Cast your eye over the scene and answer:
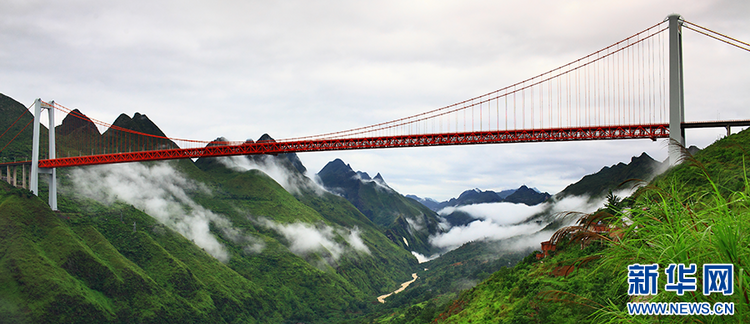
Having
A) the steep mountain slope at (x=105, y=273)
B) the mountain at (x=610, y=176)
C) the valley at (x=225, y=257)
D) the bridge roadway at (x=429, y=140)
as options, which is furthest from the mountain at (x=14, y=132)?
the mountain at (x=610, y=176)

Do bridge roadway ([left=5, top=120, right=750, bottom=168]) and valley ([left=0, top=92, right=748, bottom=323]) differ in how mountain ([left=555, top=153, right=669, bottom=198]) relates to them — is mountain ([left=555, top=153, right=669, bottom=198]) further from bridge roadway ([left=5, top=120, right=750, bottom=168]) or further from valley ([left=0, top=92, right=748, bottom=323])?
bridge roadway ([left=5, top=120, right=750, bottom=168])

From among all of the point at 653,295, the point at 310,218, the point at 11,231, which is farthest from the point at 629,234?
the point at 310,218

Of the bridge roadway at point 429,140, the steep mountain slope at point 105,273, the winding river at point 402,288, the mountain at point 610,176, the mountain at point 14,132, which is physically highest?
the mountain at point 14,132

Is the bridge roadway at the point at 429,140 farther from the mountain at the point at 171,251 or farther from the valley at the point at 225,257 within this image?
the mountain at the point at 171,251

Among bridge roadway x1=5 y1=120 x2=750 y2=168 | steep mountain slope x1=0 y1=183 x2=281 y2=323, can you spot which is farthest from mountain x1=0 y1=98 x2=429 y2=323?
bridge roadway x1=5 y1=120 x2=750 y2=168

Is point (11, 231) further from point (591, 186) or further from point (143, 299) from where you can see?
point (591, 186)

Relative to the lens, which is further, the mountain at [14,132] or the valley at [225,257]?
the mountain at [14,132]
